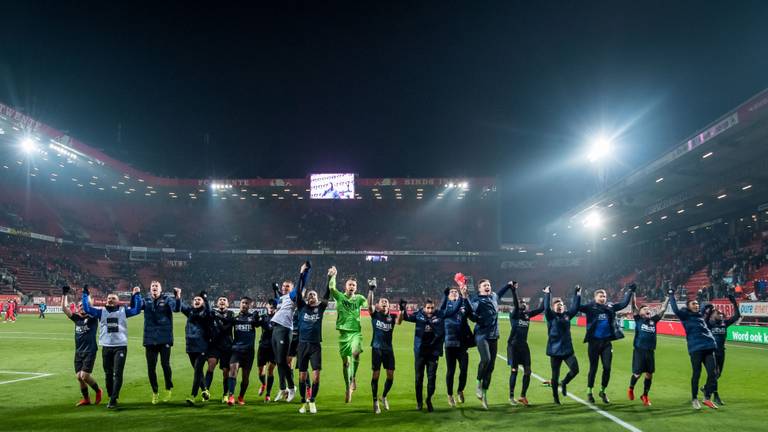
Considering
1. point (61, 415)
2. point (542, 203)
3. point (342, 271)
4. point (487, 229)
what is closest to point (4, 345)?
point (61, 415)

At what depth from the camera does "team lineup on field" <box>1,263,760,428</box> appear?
10.2m

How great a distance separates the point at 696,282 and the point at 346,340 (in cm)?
3984

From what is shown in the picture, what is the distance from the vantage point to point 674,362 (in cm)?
1905

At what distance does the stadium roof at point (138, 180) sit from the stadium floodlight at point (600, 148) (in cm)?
1275

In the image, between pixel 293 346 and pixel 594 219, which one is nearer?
pixel 293 346

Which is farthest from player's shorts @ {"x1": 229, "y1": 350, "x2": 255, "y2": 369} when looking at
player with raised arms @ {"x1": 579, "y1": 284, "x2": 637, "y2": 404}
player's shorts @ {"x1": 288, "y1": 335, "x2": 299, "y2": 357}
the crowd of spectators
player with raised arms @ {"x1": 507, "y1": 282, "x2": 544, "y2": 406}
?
the crowd of spectators

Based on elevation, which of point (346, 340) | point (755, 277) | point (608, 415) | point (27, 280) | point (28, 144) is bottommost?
point (608, 415)

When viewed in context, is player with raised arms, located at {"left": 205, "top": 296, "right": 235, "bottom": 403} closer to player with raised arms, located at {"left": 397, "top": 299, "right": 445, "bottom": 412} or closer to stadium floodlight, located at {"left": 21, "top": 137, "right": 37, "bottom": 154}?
player with raised arms, located at {"left": 397, "top": 299, "right": 445, "bottom": 412}

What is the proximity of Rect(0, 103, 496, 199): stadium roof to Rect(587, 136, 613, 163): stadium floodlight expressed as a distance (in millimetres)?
12752

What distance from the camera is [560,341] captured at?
11.3m

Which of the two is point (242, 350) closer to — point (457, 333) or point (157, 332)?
point (157, 332)

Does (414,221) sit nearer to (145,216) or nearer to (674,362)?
(145,216)

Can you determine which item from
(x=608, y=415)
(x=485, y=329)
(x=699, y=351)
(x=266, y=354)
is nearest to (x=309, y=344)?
(x=266, y=354)

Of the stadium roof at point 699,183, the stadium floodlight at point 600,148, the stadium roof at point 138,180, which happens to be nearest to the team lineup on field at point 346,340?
the stadium roof at point 699,183
